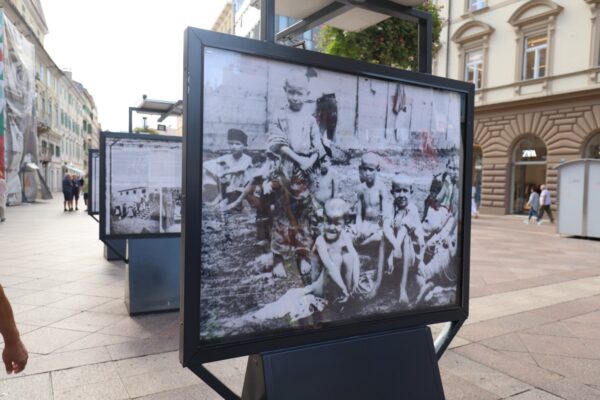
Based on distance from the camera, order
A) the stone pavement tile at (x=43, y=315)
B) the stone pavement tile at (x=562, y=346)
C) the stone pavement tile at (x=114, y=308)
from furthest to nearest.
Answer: the stone pavement tile at (x=114, y=308), the stone pavement tile at (x=43, y=315), the stone pavement tile at (x=562, y=346)

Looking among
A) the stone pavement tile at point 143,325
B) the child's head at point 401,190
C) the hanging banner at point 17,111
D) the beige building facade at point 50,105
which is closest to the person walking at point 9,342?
the child's head at point 401,190

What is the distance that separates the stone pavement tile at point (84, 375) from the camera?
300 centimetres

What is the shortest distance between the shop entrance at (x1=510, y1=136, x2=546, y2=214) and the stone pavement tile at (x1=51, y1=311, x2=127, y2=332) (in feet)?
61.6

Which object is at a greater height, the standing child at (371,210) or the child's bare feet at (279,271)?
the standing child at (371,210)

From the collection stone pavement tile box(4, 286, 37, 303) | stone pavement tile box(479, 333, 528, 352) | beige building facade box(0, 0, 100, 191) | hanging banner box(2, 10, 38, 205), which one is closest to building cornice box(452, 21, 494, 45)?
stone pavement tile box(479, 333, 528, 352)

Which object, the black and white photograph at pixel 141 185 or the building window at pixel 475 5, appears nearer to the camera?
the black and white photograph at pixel 141 185

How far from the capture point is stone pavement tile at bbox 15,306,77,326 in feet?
14.2

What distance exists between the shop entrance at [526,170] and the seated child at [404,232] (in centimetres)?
1920

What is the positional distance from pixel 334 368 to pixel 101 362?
2250 mm

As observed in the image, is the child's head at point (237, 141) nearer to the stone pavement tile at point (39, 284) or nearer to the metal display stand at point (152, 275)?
the metal display stand at point (152, 275)

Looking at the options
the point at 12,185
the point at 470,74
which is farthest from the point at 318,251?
Result: the point at 12,185

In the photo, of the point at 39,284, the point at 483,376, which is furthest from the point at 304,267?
the point at 39,284

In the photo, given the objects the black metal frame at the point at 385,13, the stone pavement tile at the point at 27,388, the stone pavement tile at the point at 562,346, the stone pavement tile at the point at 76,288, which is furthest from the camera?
the stone pavement tile at the point at 76,288

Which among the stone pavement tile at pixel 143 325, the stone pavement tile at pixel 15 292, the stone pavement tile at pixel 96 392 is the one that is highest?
the stone pavement tile at pixel 96 392
